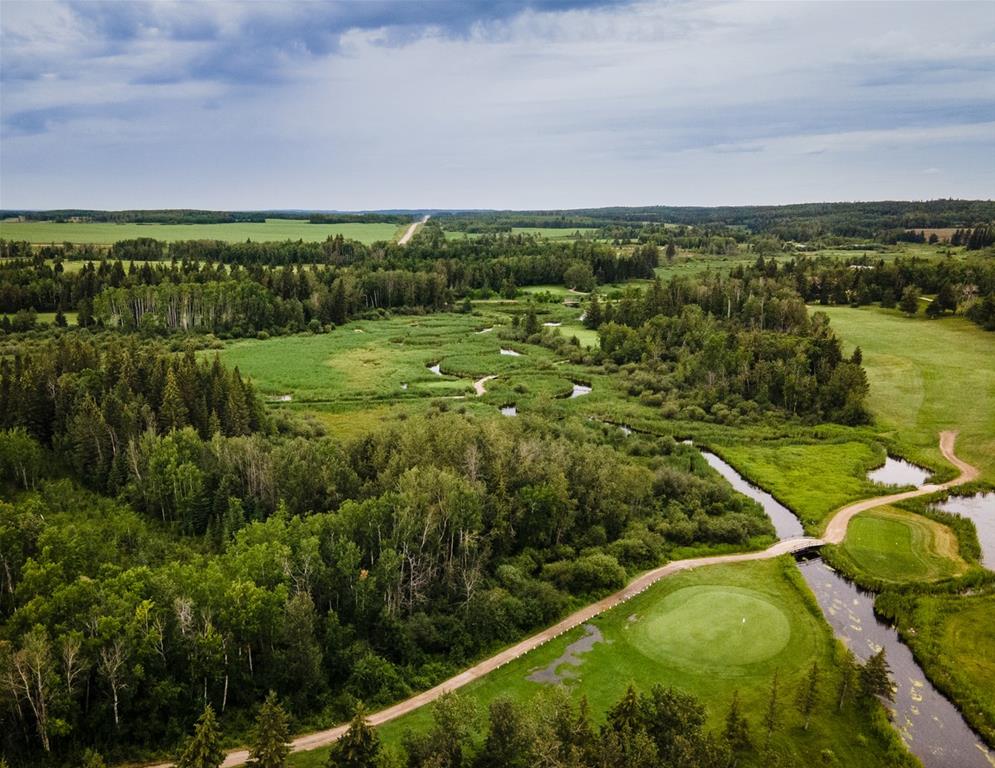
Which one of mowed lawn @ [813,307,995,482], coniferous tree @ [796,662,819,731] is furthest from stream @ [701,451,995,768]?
mowed lawn @ [813,307,995,482]

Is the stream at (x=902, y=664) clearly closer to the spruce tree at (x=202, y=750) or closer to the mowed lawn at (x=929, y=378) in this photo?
the mowed lawn at (x=929, y=378)

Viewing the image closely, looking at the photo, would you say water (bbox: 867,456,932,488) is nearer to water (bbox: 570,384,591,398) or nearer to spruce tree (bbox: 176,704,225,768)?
water (bbox: 570,384,591,398)

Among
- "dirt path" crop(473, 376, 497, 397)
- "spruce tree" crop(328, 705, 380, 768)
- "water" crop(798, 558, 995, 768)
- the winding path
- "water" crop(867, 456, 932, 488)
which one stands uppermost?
"dirt path" crop(473, 376, 497, 397)

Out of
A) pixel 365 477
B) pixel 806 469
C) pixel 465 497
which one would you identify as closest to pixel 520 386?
pixel 806 469

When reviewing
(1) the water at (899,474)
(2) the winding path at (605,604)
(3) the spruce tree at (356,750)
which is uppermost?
(3) the spruce tree at (356,750)

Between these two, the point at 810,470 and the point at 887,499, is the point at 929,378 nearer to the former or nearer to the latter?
the point at 810,470

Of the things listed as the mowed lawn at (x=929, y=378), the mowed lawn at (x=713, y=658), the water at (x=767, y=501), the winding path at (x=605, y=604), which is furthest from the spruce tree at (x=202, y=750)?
the mowed lawn at (x=929, y=378)
